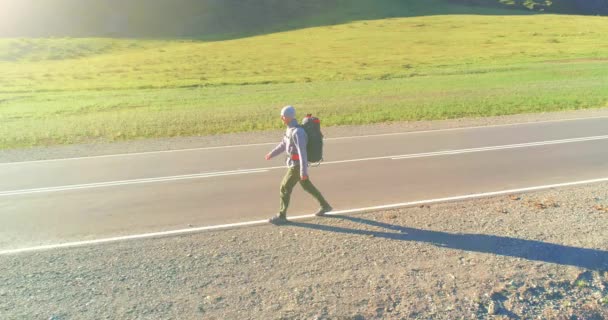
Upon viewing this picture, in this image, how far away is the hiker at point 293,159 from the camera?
7.62 m

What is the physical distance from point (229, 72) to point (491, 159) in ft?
91.5

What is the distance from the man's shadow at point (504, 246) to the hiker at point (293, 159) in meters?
0.58

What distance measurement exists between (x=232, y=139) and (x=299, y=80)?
58.4ft

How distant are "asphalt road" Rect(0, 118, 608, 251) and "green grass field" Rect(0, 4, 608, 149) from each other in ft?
13.6

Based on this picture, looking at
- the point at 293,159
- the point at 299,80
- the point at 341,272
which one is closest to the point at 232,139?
the point at 293,159

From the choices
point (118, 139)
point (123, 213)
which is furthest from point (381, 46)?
point (123, 213)

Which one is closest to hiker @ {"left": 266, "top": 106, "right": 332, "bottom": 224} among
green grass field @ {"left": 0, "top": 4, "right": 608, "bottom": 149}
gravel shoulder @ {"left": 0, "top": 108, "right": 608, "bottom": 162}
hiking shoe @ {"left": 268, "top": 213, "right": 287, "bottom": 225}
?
hiking shoe @ {"left": 268, "top": 213, "right": 287, "bottom": 225}

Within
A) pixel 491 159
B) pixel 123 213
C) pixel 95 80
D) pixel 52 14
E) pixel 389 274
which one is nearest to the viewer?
pixel 389 274

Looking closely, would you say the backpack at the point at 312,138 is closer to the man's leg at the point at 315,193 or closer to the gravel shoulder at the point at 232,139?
the man's leg at the point at 315,193

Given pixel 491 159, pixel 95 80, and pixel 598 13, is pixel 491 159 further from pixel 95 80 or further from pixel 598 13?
pixel 598 13

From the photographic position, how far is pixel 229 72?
124 feet

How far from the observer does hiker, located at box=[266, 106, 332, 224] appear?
762 centimetres

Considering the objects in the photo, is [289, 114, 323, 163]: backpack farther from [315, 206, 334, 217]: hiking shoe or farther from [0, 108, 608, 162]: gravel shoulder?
[0, 108, 608, 162]: gravel shoulder

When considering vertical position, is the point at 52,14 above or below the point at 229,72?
above
